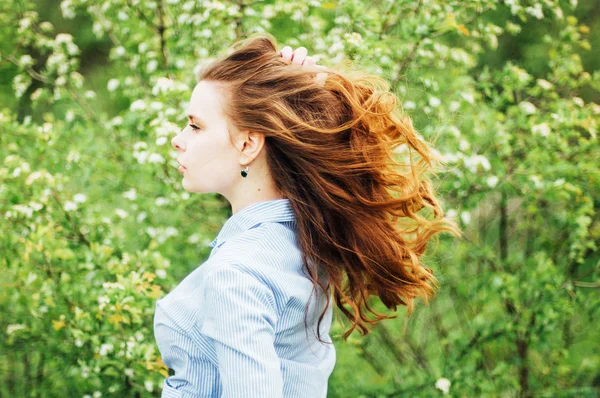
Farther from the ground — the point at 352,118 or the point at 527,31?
the point at 352,118

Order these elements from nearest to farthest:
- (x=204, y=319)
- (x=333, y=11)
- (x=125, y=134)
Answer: (x=204, y=319) → (x=125, y=134) → (x=333, y=11)

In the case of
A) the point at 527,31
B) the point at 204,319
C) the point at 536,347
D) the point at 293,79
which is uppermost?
the point at 293,79

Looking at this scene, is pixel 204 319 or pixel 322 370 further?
pixel 322 370

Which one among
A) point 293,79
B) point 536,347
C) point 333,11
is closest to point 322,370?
point 293,79

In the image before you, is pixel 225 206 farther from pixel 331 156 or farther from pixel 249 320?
pixel 249 320

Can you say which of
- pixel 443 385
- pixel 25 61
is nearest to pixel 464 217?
pixel 443 385

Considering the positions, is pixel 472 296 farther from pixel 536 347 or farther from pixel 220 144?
pixel 220 144

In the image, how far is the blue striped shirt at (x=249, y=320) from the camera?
3.61 ft

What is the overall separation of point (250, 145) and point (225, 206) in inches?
66.1

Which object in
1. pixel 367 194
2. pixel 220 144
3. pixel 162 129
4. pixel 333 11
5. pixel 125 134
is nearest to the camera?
pixel 220 144

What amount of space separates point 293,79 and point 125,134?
70.1 inches

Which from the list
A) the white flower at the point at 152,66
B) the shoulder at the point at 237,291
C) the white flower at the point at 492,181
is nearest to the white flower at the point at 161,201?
the white flower at the point at 152,66

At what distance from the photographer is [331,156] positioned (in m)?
1.43

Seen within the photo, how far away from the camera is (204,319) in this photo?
3.89ft
